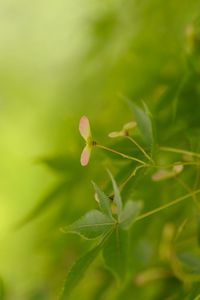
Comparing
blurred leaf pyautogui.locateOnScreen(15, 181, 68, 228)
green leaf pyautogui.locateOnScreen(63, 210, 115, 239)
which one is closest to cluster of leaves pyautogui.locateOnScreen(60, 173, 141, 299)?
green leaf pyautogui.locateOnScreen(63, 210, 115, 239)

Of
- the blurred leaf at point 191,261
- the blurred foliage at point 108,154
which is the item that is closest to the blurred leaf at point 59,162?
the blurred foliage at point 108,154

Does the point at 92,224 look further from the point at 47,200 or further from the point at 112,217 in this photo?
the point at 47,200

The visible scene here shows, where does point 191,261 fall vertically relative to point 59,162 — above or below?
below

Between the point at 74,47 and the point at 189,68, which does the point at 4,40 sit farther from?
the point at 189,68

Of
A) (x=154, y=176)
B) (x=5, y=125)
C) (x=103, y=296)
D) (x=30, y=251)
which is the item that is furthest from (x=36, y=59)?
(x=154, y=176)

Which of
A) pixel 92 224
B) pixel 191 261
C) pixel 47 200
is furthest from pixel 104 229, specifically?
pixel 47 200

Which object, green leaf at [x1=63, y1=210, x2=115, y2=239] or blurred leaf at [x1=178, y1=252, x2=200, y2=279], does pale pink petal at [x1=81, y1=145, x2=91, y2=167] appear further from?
blurred leaf at [x1=178, y1=252, x2=200, y2=279]

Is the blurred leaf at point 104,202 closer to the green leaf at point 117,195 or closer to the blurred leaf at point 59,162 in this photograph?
the green leaf at point 117,195
